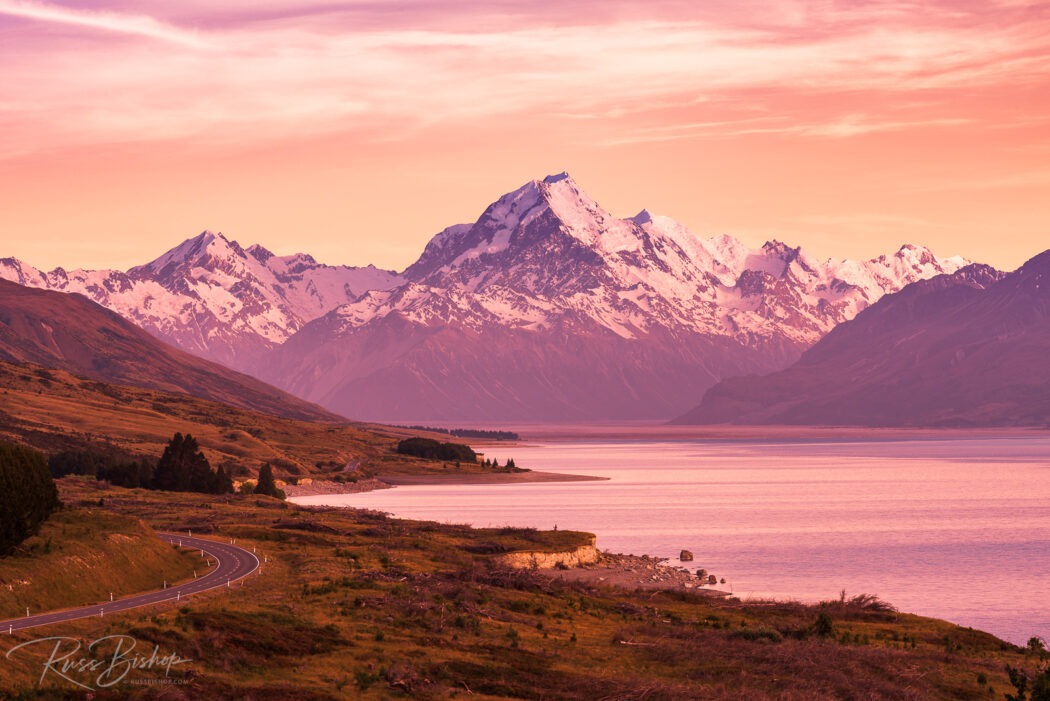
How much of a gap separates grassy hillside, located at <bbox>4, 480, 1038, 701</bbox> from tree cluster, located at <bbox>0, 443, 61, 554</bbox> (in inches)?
417

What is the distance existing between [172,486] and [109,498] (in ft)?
96.2

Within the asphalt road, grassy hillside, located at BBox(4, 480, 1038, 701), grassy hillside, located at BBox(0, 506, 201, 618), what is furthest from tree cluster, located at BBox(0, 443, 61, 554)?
grassy hillside, located at BBox(4, 480, 1038, 701)

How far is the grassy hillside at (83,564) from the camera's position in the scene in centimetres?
7038

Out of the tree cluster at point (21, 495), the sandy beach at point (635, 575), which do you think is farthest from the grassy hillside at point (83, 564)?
the sandy beach at point (635, 575)

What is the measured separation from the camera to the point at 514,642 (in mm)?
69812

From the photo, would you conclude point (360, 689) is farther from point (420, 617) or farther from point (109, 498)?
point (109, 498)

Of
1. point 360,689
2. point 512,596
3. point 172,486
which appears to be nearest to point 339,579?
point 512,596

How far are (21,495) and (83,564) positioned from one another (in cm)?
509

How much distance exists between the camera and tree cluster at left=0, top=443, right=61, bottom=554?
2891 inches

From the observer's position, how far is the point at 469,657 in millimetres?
65062

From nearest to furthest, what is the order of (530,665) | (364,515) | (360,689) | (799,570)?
1. (360,689)
2. (530,665)
3. (799,570)
4. (364,515)

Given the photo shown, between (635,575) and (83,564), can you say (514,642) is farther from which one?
(635,575)
